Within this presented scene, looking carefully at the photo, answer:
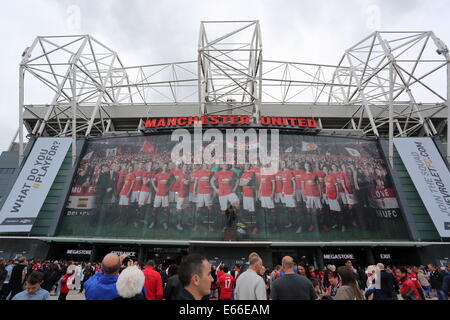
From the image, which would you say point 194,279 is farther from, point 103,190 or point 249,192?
point 103,190

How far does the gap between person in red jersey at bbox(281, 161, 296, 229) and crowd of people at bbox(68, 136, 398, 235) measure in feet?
0.30

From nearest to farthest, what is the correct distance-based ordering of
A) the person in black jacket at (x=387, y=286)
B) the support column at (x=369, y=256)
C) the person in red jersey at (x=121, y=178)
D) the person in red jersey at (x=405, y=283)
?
1. the person in black jacket at (x=387, y=286)
2. the person in red jersey at (x=405, y=283)
3. the support column at (x=369, y=256)
4. the person in red jersey at (x=121, y=178)

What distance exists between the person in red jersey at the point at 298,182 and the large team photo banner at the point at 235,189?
3.7 inches

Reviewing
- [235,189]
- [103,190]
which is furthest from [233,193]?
[103,190]

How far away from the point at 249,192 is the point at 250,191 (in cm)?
14

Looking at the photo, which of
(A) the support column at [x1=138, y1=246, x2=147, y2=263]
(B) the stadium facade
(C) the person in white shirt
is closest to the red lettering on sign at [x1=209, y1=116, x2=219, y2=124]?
(B) the stadium facade

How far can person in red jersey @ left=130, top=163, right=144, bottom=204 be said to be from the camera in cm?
2664

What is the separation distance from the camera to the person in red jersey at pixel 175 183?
26.3 meters

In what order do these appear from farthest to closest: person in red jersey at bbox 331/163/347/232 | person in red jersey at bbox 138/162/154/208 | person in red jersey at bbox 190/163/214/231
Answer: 1. person in red jersey at bbox 138/162/154/208
2. person in red jersey at bbox 190/163/214/231
3. person in red jersey at bbox 331/163/347/232

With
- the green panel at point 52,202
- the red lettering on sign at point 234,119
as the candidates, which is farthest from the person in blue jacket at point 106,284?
the green panel at point 52,202

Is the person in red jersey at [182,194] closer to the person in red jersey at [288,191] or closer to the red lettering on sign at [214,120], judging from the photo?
the red lettering on sign at [214,120]

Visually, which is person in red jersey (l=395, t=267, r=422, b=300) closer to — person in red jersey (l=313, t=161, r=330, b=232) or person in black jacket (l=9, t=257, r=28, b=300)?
person in black jacket (l=9, t=257, r=28, b=300)

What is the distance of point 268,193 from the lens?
85.8 feet
